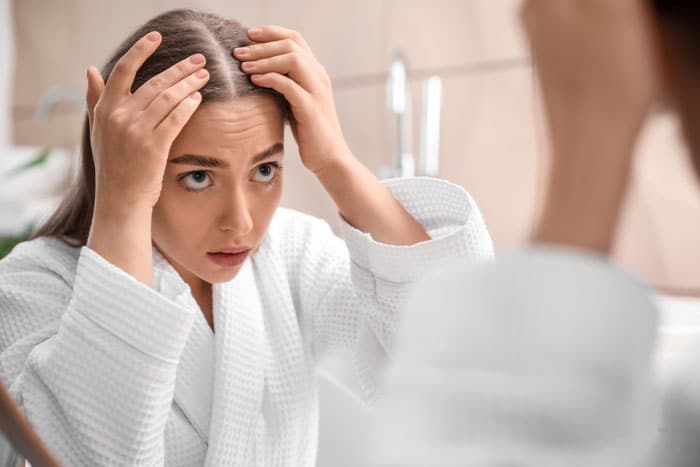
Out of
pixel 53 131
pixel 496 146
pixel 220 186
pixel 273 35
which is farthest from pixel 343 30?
pixel 220 186

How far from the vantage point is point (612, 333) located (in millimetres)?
316

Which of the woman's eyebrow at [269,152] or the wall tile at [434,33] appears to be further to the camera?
the wall tile at [434,33]

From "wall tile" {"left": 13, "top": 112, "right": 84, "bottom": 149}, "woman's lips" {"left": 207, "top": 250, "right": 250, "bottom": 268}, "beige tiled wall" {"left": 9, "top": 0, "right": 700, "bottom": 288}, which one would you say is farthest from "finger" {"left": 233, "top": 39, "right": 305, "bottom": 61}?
"wall tile" {"left": 13, "top": 112, "right": 84, "bottom": 149}

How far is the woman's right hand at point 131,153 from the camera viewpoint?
2.64 feet

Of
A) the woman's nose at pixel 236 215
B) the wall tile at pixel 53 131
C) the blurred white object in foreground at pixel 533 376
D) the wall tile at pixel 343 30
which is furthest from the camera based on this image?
the wall tile at pixel 53 131

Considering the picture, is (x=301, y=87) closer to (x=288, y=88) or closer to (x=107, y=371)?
(x=288, y=88)

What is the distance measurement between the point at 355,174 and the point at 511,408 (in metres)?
0.63

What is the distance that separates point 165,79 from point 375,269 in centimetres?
29

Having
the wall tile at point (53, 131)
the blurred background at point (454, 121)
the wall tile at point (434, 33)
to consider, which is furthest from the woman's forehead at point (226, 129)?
the wall tile at point (53, 131)

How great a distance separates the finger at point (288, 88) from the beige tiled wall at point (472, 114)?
0.94 m

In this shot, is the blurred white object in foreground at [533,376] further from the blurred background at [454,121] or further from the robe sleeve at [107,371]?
the blurred background at [454,121]

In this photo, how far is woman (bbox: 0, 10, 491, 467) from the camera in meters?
0.80

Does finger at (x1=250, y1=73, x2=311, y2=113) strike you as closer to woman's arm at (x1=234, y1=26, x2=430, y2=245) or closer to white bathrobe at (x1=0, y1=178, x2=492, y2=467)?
woman's arm at (x1=234, y1=26, x2=430, y2=245)

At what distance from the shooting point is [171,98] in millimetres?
833
